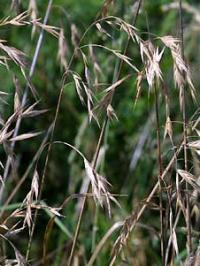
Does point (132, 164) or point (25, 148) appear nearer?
point (132, 164)

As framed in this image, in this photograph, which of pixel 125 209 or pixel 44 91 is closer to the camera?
pixel 125 209

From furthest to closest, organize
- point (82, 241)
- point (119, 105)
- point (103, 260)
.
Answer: point (119, 105), point (82, 241), point (103, 260)

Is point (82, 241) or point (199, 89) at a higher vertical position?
point (199, 89)

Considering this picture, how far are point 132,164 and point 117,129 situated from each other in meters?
0.34

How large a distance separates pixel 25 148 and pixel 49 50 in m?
0.40

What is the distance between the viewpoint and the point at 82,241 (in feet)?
7.40

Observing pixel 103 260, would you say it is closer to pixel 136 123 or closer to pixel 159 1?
pixel 136 123

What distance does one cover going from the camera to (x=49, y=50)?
2865 mm

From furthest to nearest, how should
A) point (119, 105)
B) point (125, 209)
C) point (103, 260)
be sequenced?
1. point (119, 105)
2. point (125, 209)
3. point (103, 260)

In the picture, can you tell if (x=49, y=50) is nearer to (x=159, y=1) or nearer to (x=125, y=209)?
(x=159, y=1)

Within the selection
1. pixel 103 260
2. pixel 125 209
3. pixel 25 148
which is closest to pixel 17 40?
pixel 25 148

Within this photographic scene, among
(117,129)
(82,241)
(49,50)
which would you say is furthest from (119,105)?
(82,241)

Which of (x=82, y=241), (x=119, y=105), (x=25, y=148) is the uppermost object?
(x=119, y=105)

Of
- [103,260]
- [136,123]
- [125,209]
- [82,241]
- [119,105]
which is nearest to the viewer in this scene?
[103,260]
